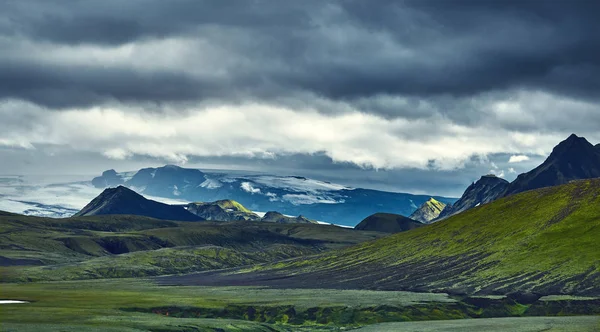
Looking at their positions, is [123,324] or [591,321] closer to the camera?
[123,324]

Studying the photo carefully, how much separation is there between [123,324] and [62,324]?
15.3 metres

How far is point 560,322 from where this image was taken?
198 metres

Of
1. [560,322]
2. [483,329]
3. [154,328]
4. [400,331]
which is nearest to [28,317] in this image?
[154,328]

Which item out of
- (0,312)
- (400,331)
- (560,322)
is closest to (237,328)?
(400,331)

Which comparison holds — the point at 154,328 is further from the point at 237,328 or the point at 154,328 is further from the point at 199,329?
the point at 237,328

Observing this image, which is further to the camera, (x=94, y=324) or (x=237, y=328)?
(x=237, y=328)

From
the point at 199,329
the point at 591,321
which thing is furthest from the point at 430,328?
the point at 199,329

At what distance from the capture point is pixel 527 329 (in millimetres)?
184250

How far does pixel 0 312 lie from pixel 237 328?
62.1 metres

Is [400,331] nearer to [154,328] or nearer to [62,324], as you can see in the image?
[154,328]

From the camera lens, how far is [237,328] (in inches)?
7795

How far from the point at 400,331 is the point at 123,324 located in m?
69.2

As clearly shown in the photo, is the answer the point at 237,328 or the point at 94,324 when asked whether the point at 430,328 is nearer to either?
the point at 237,328

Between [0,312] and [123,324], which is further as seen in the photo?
[0,312]
